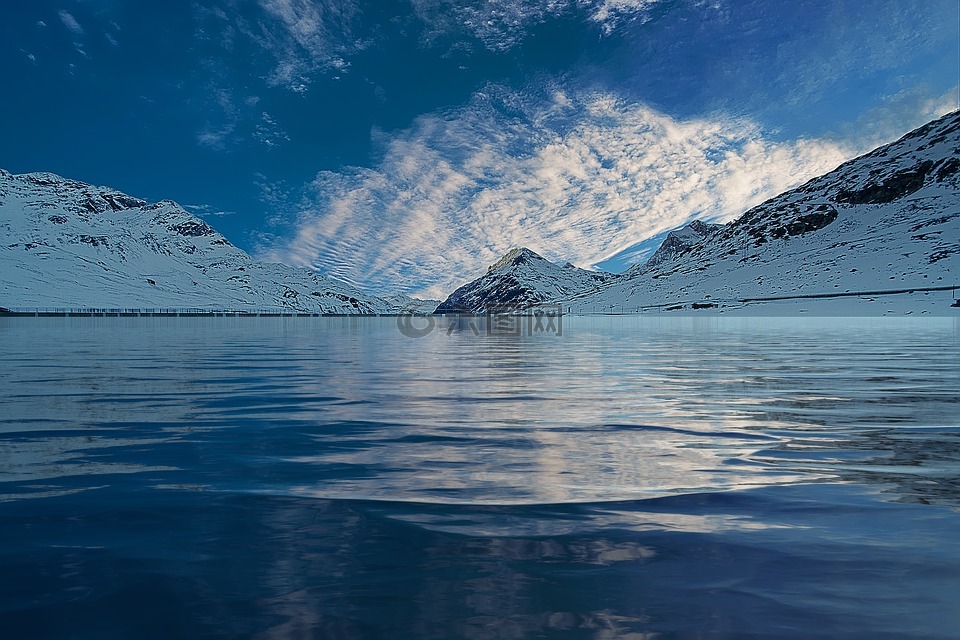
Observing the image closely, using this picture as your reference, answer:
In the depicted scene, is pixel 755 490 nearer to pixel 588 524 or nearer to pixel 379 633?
pixel 588 524

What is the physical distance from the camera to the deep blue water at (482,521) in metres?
4.11

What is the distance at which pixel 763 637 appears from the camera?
3.79 m

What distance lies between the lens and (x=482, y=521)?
6.05 m

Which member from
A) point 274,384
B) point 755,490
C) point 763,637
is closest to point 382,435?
point 755,490

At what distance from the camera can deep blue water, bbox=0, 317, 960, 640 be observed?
13.5 feet

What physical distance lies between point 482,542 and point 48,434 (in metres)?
9.35

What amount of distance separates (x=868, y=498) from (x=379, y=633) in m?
5.85

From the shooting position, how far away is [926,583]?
176 inches

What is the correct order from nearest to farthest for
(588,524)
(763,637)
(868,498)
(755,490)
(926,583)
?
(763,637) < (926,583) < (588,524) < (868,498) < (755,490)

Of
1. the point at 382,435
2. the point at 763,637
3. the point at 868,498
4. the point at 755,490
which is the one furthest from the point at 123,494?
the point at 868,498

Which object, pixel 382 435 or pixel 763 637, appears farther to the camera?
pixel 382 435

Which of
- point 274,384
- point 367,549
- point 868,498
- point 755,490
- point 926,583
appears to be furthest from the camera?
point 274,384

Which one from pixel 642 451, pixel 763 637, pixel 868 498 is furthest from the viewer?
pixel 642 451

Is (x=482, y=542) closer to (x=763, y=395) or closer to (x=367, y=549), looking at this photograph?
(x=367, y=549)
